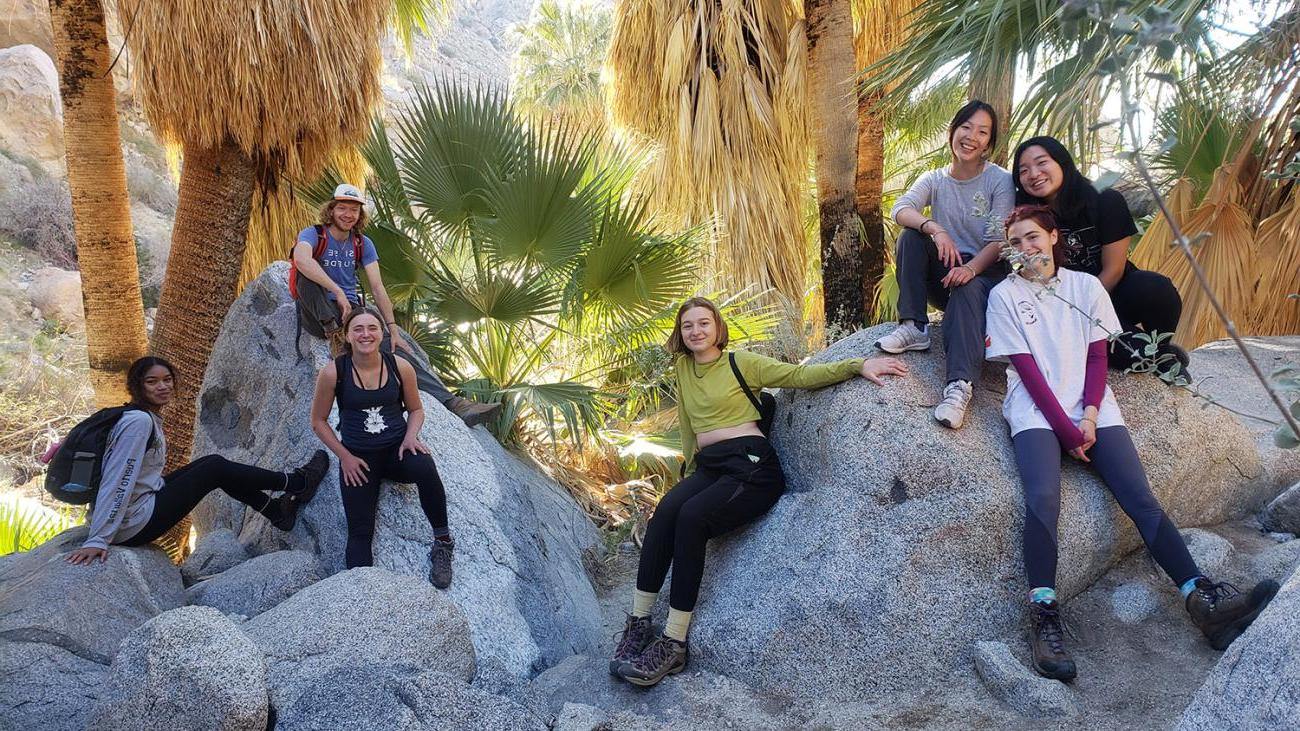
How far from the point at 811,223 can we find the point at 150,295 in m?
15.5

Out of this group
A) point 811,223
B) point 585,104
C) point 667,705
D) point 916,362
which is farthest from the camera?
point 585,104

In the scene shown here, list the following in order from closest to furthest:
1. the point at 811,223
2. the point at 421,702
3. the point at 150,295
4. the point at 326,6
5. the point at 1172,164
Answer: the point at 421,702 → the point at 326,6 → the point at 1172,164 → the point at 811,223 → the point at 150,295

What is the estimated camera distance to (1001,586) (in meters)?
3.81

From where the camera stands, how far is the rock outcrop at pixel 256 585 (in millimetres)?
4406

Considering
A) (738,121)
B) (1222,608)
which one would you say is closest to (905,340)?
(1222,608)

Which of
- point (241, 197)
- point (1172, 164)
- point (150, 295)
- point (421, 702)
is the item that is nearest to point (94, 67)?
point (241, 197)

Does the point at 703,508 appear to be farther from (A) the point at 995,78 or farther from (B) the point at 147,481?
(A) the point at 995,78

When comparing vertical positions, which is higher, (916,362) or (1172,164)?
(1172,164)

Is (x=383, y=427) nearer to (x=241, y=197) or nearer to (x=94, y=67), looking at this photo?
(x=241, y=197)

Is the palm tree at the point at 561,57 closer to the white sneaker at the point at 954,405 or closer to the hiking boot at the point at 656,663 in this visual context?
the white sneaker at the point at 954,405

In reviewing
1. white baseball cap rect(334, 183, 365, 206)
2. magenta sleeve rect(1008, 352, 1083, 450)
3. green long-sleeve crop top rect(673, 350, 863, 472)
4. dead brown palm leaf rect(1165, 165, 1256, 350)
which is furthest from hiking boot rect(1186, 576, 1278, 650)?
white baseball cap rect(334, 183, 365, 206)

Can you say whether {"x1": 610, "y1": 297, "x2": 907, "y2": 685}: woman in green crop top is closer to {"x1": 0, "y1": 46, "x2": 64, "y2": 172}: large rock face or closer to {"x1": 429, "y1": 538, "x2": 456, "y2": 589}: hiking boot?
{"x1": 429, "y1": 538, "x2": 456, "y2": 589}: hiking boot

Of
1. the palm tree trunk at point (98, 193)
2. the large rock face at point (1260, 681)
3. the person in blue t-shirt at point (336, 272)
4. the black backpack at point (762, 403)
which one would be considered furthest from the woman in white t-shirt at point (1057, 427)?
the palm tree trunk at point (98, 193)

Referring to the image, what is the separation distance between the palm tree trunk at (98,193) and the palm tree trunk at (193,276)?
52 cm
